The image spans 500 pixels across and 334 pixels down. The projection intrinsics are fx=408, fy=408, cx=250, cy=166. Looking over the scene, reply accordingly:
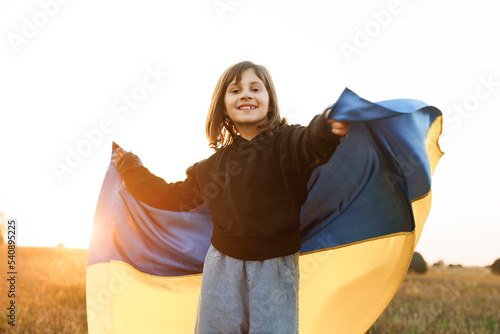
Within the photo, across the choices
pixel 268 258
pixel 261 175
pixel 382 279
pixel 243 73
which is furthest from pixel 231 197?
pixel 382 279

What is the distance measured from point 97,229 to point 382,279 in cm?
232

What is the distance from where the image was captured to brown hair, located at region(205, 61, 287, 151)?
2.55 m

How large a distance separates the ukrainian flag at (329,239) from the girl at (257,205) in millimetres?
504

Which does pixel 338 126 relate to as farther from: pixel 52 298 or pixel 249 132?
pixel 52 298

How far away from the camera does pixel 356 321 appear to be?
9.75ft

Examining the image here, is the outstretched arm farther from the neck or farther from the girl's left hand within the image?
the girl's left hand

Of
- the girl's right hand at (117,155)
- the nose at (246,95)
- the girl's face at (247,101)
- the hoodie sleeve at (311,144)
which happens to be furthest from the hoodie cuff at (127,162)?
the hoodie sleeve at (311,144)

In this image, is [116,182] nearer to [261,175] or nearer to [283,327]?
[261,175]

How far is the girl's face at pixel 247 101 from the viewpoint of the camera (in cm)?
247

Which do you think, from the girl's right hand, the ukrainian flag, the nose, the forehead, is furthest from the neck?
the girl's right hand

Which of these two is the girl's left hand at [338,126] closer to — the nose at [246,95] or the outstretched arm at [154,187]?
the nose at [246,95]

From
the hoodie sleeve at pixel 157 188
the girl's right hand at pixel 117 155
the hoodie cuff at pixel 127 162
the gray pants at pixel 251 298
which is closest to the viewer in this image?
the gray pants at pixel 251 298

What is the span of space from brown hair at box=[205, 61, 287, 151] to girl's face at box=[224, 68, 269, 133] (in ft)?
0.12

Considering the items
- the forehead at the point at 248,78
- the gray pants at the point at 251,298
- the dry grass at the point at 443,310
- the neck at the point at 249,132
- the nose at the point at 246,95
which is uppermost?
the forehead at the point at 248,78
